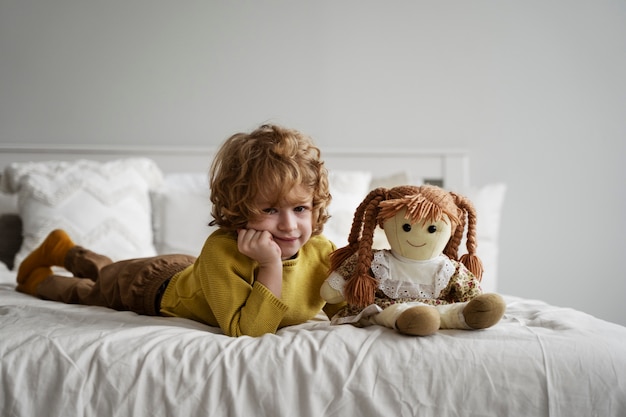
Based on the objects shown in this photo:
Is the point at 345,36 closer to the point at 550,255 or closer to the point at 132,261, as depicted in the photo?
the point at 550,255

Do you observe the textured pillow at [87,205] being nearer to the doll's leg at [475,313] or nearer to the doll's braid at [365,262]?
the doll's braid at [365,262]

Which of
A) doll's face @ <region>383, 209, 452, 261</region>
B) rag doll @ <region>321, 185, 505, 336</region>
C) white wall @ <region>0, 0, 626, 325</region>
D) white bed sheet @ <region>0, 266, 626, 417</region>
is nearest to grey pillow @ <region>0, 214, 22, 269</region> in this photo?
white wall @ <region>0, 0, 626, 325</region>

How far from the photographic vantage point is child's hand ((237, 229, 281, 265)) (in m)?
1.18

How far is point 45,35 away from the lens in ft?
8.87

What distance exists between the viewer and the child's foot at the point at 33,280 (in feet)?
5.79

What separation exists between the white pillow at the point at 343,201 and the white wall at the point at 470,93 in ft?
1.70

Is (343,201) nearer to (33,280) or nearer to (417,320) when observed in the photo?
(33,280)

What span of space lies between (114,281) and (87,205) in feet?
2.13

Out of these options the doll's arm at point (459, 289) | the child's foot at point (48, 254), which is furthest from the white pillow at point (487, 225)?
the child's foot at point (48, 254)

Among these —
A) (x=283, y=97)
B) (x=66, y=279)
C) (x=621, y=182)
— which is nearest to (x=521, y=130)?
(x=621, y=182)

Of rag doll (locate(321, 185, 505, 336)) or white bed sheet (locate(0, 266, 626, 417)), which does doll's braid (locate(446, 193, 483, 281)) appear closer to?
rag doll (locate(321, 185, 505, 336))

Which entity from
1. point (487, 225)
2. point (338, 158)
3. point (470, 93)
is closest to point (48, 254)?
point (338, 158)

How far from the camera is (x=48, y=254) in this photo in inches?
72.6

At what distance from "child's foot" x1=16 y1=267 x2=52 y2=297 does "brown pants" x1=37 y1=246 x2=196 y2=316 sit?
53 mm
